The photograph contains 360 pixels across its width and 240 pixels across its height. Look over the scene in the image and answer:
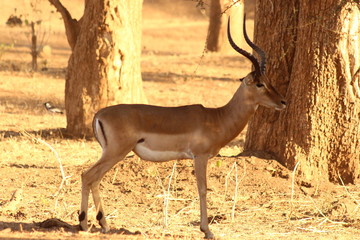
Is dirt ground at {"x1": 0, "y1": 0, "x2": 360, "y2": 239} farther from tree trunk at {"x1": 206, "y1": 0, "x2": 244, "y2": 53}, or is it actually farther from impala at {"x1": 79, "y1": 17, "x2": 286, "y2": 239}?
tree trunk at {"x1": 206, "y1": 0, "x2": 244, "y2": 53}

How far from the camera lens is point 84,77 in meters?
11.4

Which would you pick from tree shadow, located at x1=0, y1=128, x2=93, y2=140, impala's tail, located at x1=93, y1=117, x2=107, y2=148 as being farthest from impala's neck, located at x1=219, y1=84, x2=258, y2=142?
tree shadow, located at x1=0, y1=128, x2=93, y2=140

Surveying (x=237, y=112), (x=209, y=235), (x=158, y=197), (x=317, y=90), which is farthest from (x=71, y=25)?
(x=209, y=235)

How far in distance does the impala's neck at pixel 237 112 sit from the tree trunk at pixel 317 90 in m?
1.76

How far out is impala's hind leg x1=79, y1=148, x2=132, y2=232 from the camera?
6.29m

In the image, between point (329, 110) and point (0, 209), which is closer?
point (0, 209)

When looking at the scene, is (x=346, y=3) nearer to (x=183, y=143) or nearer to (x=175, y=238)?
(x=183, y=143)

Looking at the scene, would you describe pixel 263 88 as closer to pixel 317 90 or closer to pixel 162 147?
pixel 162 147

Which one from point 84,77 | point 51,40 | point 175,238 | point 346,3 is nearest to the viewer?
point 175,238

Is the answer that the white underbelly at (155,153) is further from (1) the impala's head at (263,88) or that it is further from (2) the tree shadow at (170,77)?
(2) the tree shadow at (170,77)

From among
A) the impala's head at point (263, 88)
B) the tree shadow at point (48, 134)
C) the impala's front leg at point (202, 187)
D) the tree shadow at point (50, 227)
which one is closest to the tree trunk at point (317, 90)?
the impala's head at point (263, 88)

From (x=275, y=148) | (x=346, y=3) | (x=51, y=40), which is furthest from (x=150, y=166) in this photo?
(x=51, y=40)

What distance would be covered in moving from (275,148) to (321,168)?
0.59m

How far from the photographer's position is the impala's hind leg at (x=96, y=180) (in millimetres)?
6285
